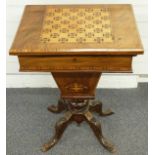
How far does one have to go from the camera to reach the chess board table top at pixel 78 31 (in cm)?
125

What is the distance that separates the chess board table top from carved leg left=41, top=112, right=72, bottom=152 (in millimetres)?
543

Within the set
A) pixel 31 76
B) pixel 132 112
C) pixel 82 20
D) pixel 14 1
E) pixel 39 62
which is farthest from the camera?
pixel 31 76

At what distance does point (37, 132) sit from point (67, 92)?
1.43ft

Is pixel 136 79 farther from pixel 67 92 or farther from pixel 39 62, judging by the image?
pixel 39 62

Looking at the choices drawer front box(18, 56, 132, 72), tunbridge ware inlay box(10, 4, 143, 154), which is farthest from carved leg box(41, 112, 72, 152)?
drawer front box(18, 56, 132, 72)

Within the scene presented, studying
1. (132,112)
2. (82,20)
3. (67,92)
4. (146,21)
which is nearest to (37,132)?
(67,92)

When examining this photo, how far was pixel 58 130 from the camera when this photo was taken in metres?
1.72

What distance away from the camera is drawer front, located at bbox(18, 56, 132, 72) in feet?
4.19

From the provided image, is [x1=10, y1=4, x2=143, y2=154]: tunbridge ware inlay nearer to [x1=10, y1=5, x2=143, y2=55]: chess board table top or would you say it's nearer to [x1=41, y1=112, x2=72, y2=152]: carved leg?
[x1=10, y1=5, x2=143, y2=55]: chess board table top

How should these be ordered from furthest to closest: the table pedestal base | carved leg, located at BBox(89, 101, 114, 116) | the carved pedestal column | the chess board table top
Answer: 1. carved leg, located at BBox(89, 101, 114, 116)
2. the table pedestal base
3. the carved pedestal column
4. the chess board table top

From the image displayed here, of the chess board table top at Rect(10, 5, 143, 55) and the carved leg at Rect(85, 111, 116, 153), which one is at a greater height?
the chess board table top at Rect(10, 5, 143, 55)

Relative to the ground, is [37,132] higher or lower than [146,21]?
lower

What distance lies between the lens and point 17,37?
4.42 ft

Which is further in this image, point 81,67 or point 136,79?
point 136,79
